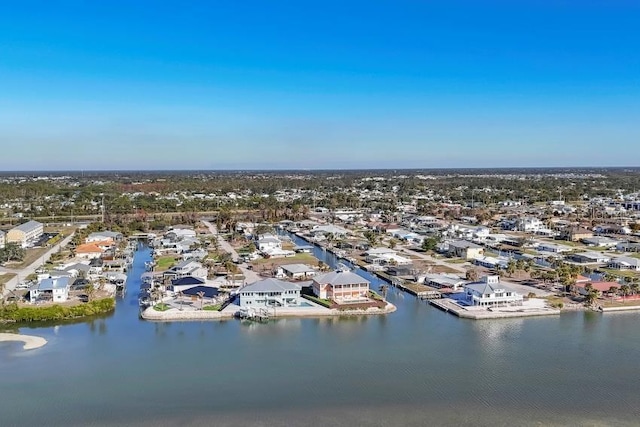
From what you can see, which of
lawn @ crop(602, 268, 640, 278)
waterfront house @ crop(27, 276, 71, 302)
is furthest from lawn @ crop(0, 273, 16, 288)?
lawn @ crop(602, 268, 640, 278)

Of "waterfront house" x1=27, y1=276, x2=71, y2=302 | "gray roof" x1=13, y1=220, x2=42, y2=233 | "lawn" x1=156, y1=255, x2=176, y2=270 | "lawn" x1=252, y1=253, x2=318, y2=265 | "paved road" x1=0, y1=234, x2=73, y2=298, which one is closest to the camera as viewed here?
"waterfront house" x1=27, y1=276, x2=71, y2=302

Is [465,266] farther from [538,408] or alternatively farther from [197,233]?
[197,233]

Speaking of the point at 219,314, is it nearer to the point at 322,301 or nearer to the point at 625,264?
the point at 322,301

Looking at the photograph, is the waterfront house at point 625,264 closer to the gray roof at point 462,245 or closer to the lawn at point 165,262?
the gray roof at point 462,245

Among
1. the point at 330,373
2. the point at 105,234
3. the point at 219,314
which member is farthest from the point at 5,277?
the point at 330,373

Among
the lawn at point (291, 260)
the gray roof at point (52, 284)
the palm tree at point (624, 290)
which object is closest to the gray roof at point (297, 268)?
the lawn at point (291, 260)

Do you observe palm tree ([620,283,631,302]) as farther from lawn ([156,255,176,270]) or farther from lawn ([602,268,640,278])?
lawn ([156,255,176,270])
